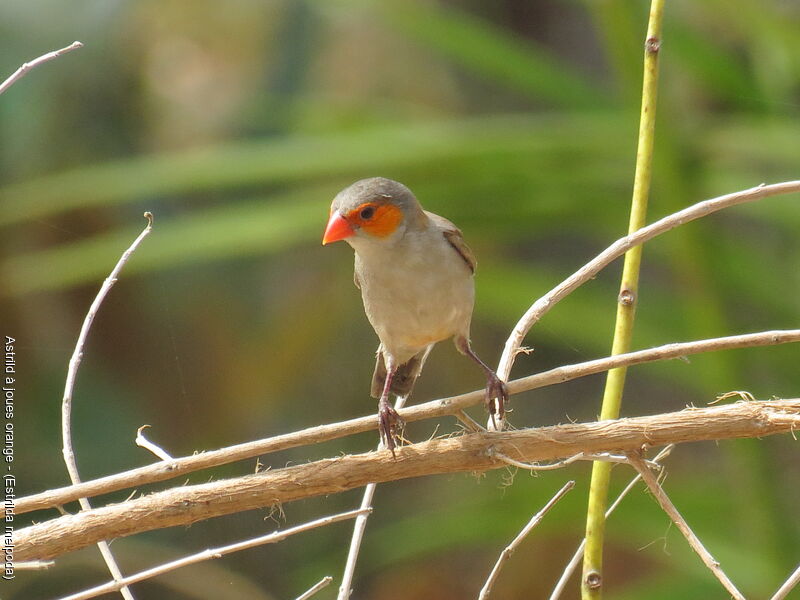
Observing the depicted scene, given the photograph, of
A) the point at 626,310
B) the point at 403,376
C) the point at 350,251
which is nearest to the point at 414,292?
the point at 403,376

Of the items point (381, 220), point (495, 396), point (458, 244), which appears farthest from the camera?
point (458, 244)

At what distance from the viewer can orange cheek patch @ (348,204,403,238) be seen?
5.60 ft

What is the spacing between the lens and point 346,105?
3686mm

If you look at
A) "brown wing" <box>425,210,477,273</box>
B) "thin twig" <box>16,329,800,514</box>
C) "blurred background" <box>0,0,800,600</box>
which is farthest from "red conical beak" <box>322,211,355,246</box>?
"blurred background" <box>0,0,800,600</box>

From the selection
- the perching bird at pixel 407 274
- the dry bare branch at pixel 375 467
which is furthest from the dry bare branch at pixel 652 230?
the perching bird at pixel 407 274

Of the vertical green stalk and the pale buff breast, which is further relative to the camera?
the pale buff breast

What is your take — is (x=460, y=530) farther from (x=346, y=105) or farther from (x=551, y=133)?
(x=346, y=105)

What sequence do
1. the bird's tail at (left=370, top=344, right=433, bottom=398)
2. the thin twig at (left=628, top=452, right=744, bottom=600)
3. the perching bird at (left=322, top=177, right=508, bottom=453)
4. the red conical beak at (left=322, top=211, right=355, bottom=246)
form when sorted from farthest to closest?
the bird's tail at (left=370, top=344, right=433, bottom=398) → the perching bird at (left=322, top=177, right=508, bottom=453) → the red conical beak at (left=322, top=211, right=355, bottom=246) → the thin twig at (left=628, top=452, right=744, bottom=600)

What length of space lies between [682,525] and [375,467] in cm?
39

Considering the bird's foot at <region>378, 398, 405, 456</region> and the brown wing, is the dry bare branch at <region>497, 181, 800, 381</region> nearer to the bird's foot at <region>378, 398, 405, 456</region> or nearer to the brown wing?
the bird's foot at <region>378, 398, 405, 456</region>

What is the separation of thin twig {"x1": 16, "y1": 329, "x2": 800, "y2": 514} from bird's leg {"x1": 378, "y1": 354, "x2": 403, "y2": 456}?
0.27 feet

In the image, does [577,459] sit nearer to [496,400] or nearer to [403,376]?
[496,400]

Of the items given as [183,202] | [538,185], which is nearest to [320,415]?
[183,202]

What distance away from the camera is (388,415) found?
1322mm
